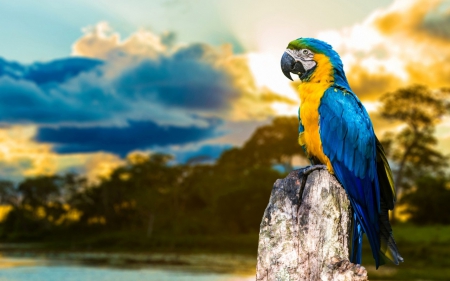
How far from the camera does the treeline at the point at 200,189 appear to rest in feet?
110

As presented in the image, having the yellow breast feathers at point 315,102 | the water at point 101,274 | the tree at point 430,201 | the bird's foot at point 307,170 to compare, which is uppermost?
the tree at point 430,201

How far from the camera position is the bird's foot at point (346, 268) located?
10.9 ft

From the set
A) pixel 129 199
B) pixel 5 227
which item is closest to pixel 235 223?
pixel 129 199

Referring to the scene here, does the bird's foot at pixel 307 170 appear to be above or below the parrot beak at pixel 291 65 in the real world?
below

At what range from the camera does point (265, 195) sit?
116ft

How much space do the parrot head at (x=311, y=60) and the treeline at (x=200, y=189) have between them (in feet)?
90.7

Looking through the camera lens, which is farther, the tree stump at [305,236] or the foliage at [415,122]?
the foliage at [415,122]

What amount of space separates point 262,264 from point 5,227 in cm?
4838

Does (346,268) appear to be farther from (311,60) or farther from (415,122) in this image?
(415,122)

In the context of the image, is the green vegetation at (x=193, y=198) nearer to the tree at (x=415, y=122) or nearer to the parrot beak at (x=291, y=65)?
the tree at (x=415, y=122)

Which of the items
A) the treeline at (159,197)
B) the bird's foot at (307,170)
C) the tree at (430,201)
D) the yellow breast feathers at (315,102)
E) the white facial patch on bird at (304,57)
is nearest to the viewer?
A: the bird's foot at (307,170)

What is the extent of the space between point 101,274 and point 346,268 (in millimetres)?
21947

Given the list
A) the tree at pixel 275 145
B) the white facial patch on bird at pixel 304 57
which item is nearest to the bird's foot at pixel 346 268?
the white facial patch on bird at pixel 304 57

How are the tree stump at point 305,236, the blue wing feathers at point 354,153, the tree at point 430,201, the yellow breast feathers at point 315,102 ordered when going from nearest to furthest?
the tree stump at point 305,236, the blue wing feathers at point 354,153, the yellow breast feathers at point 315,102, the tree at point 430,201
